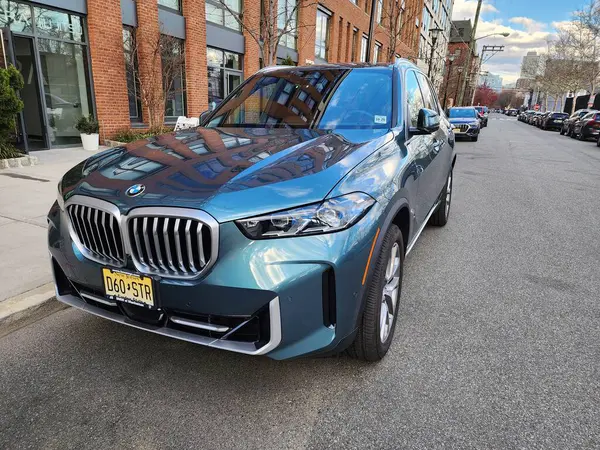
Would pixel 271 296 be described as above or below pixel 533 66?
below

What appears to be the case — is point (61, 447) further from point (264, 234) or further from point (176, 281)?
point (264, 234)

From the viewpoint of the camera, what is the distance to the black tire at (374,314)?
92.7 inches

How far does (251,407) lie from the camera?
2332 mm

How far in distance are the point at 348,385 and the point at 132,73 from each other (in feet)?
39.3

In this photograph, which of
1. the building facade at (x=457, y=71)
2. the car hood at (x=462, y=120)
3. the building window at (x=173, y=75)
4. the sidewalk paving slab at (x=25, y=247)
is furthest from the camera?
the building facade at (x=457, y=71)

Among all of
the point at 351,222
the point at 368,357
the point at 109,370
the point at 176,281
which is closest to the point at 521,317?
the point at 368,357

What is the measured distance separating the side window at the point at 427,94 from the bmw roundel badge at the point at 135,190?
3.20m

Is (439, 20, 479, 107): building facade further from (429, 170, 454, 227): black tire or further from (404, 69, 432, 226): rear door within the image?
(404, 69, 432, 226): rear door

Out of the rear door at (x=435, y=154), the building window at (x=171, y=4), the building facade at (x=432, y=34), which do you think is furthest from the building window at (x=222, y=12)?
the building facade at (x=432, y=34)

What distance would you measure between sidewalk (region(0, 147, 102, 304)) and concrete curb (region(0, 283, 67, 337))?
0.17ft

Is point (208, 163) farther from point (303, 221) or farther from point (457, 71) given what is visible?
point (457, 71)

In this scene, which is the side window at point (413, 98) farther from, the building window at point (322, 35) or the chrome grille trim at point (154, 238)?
the building window at point (322, 35)

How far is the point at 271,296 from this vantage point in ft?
6.36

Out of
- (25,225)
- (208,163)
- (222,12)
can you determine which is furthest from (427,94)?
(222,12)
